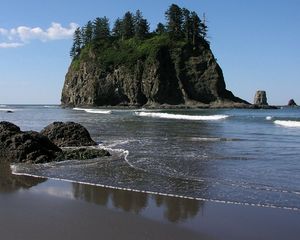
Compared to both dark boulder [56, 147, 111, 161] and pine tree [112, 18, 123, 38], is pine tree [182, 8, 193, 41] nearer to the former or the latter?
pine tree [112, 18, 123, 38]

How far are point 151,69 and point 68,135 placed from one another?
86986mm

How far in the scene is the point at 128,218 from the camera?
721 centimetres

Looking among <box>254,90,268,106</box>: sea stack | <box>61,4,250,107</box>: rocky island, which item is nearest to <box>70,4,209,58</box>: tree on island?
<box>61,4,250,107</box>: rocky island

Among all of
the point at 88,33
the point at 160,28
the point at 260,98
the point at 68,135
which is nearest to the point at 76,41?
the point at 88,33

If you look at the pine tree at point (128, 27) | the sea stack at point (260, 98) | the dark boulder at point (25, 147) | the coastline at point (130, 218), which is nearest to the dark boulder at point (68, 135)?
the dark boulder at point (25, 147)

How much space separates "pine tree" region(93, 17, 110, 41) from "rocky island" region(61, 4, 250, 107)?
3.62 m

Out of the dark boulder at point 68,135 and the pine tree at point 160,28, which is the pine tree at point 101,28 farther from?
the dark boulder at point 68,135

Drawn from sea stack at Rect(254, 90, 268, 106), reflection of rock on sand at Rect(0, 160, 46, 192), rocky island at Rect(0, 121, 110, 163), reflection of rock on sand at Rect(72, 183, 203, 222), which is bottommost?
reflection of rock on sand at Rect(0, 160, 46, 192)

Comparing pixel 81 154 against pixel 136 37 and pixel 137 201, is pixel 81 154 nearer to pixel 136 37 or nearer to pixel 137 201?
pixel 137 201

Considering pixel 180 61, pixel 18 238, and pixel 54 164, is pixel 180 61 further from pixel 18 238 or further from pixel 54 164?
pixel 18 238

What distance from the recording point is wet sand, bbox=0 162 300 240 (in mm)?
6402

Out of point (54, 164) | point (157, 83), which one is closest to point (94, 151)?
point (54, 164)

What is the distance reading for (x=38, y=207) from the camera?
7840 mm

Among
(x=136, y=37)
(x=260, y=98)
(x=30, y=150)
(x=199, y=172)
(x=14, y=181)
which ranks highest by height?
(x=136, y=37)
